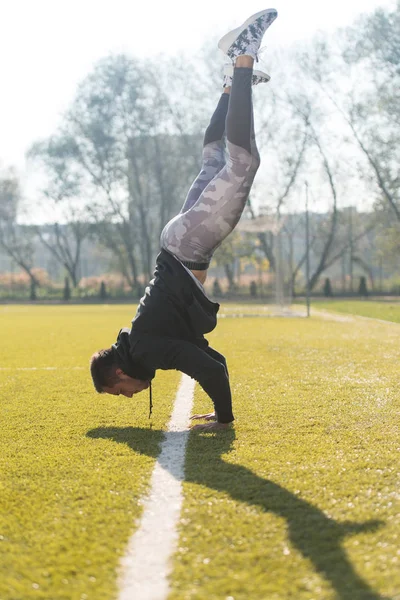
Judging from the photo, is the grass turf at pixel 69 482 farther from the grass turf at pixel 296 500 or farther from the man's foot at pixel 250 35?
the man's foot at pixel 250 35

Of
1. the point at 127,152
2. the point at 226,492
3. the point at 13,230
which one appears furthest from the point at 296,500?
the point at 13,230

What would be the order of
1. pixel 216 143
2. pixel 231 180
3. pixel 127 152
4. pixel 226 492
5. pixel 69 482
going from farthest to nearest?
pixel 127 152 < pixel 216 143 < pixel 231 180 < pixel 69 482 < pixel 226 492

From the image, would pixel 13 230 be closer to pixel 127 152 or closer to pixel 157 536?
pixel 127 152

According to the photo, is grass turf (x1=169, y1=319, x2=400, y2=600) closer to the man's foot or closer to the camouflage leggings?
the camouflage leggings

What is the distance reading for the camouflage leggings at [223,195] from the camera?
3.43 metres

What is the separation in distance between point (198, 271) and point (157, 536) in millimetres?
1900

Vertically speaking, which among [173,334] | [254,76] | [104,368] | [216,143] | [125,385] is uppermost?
[254,76]

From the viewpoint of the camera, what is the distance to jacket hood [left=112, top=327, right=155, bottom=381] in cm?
378

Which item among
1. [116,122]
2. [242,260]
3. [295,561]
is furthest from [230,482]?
[116,122]

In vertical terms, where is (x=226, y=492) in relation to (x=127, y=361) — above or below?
below

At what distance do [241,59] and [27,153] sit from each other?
48.6 metres

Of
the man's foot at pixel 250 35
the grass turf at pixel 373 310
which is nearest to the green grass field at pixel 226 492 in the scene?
the man's foot at pixel 250 35

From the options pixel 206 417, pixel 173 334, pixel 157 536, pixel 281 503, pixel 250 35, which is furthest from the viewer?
pixel 206 417

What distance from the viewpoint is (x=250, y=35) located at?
11.3ft
